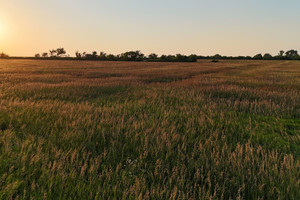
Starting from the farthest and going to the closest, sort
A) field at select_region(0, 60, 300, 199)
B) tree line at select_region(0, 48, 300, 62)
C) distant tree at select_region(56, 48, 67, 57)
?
distant tree at select_region(56, 48, 67, 57)
tree line at select_region(0, 48, 300, 62)
field at select_region(0, 60, 300, 199)

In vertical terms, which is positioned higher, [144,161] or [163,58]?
[163,58]

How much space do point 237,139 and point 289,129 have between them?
6.28 ft

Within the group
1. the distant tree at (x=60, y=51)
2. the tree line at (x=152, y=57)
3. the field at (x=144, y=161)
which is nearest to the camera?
the field at (x=144, y=161)

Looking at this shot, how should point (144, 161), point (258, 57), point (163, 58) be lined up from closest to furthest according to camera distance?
point (144, 161)
point (163, 58)
point (258, 57)

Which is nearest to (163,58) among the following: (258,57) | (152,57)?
(152,57)

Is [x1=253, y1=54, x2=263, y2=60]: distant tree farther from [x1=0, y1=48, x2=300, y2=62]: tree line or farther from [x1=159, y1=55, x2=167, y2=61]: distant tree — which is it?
[x1=159, y1=55, x2=167, y2=61]: distant tree

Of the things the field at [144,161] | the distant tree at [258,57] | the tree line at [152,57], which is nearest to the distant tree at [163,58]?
the tree line at [152,57]

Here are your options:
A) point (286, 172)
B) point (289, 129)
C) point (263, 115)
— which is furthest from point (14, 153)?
point (263, 115)

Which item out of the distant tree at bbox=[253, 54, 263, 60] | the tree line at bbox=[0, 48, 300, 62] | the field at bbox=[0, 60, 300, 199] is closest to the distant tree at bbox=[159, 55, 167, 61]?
the tree line at bbox=[0, 48, 300, 62]

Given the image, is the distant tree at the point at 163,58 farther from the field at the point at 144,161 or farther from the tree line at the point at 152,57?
the field at the point at 144,161

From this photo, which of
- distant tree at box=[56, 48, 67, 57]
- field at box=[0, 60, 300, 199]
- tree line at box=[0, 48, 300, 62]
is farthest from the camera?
distant tree at box=[56, 48, 67, 57]

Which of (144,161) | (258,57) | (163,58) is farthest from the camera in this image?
(258,57)

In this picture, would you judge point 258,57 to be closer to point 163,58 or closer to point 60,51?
point 163,58

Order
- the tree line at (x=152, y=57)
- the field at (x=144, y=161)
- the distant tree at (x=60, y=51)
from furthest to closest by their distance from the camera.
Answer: the distant tree at (x=60, y=51), the tree line at (x=152, y=57), the field at (x=144, y=161)
